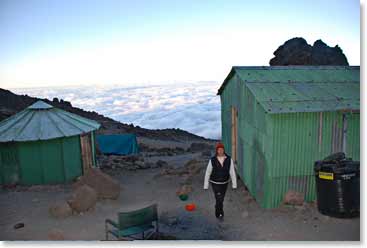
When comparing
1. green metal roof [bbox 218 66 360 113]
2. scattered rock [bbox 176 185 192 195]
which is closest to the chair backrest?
green metal roof [bbox 218 66 360 113]

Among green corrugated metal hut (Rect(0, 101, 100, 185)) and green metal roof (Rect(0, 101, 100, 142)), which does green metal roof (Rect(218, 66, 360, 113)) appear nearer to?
green metal roof (Rect(0, 101, 100, 142))

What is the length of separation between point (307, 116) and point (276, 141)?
2.97ft

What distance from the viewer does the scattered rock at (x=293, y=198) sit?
8289mm

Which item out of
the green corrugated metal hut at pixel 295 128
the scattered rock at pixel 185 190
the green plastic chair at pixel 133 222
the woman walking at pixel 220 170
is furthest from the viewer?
the scattered rock at pixel 185 190

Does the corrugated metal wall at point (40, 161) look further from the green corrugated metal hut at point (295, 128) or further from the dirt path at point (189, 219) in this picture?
the green corrugated metal hut at point (295, 128)

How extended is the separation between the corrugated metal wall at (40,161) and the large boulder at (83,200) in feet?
11.7

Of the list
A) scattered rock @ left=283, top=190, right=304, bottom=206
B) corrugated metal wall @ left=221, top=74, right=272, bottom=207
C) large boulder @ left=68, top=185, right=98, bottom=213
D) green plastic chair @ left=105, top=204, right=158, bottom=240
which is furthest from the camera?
large boulder @ left=68, top=185, right=98, bottom=213

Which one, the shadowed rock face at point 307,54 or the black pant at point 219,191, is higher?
the shadowed rock face at point 307,54

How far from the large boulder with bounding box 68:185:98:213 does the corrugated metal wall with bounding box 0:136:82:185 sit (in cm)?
356

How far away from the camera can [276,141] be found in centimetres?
818

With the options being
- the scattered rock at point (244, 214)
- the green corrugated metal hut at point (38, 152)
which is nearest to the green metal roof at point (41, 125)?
the green corrugated metal hut at point (38, 152)

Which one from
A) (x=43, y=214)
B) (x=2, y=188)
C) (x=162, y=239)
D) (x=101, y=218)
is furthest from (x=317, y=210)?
(x=2, y=188)

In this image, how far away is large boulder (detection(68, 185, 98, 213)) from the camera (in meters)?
9.18

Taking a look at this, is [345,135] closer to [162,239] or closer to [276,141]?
[276,141]
